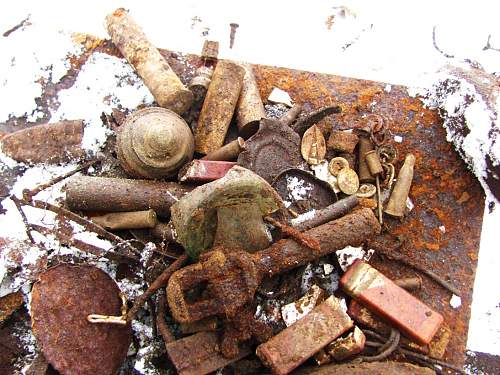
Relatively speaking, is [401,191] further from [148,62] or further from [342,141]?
[148,62]

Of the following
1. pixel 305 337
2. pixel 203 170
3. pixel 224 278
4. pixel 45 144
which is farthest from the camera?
pixel 45 144

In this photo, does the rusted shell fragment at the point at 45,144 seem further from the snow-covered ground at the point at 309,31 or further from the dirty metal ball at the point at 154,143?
the snow-covered ground at the point at 309,31

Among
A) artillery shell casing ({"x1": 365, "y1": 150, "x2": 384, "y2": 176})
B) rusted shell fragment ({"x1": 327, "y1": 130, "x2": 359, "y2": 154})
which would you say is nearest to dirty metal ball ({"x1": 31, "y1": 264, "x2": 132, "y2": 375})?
rusted shell fragment ({"x1": 327, "y1": 130, "x2": 359, "y2": 154})

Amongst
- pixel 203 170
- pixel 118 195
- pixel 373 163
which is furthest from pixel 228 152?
pixel 373 163

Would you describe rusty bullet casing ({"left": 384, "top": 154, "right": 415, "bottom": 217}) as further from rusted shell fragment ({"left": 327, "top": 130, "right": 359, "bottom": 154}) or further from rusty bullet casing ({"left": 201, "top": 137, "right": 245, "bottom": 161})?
rusty bullet casing ({"left": 201, "top": 137, "right": 245, "bottom": 161})

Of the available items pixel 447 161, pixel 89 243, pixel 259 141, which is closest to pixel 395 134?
pixel 447 161

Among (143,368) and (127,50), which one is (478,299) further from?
(127,50)
